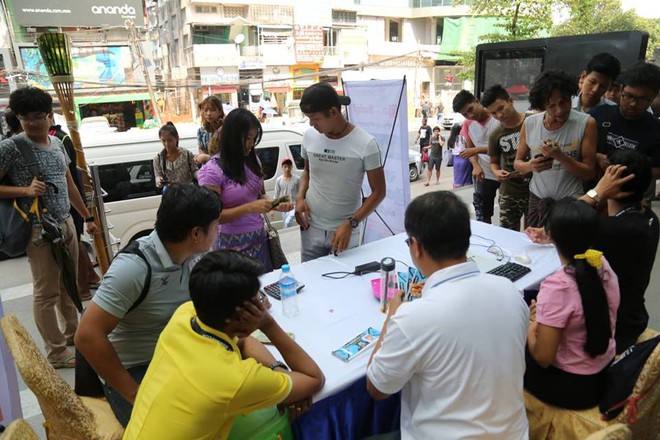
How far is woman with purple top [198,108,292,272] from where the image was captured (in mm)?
2291

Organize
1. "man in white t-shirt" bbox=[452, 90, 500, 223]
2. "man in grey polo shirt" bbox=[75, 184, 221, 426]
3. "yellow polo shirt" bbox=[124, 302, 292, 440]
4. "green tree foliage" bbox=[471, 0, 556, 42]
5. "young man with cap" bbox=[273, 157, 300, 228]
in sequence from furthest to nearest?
"green tree foliage" bbox=[471, 0, 556, 42] < "young man with cap" bbox=[273, 157, 300, 228] < "man in white t-shirt" bbox=[452, 90, 500, 223] < "man in grey polo shirt" bbox=[75, 184, 221, 426] < "yellow polo shirt" bbox=[124, 302, 292, 440]

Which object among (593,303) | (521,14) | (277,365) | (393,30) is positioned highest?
(393,30)

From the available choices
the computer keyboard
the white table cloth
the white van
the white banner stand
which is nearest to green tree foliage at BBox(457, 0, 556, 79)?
the white banner stand

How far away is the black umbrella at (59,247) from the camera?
2.44m

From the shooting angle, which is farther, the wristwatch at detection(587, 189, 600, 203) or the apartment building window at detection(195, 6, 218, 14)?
the apartment building window at detection(195, 6, 218, 14)

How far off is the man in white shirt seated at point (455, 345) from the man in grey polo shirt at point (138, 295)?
73 cm

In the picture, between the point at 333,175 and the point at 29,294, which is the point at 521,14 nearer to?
the point at 333,175

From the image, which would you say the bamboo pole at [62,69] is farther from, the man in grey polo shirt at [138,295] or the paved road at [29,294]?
the man in grey polo shirt at [138,295]

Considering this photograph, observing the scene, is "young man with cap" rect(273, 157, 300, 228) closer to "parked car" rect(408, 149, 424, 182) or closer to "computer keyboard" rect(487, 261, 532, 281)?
"computer keyboard" rect(487, 261, 532, 281)

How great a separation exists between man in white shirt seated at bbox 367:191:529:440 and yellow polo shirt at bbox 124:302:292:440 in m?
0.36

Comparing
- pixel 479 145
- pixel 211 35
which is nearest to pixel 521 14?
pixel 479 145

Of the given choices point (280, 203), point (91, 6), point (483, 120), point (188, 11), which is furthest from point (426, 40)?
point (280, 203)

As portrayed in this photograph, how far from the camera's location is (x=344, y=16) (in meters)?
24.7

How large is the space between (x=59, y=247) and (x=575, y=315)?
2.62 m
